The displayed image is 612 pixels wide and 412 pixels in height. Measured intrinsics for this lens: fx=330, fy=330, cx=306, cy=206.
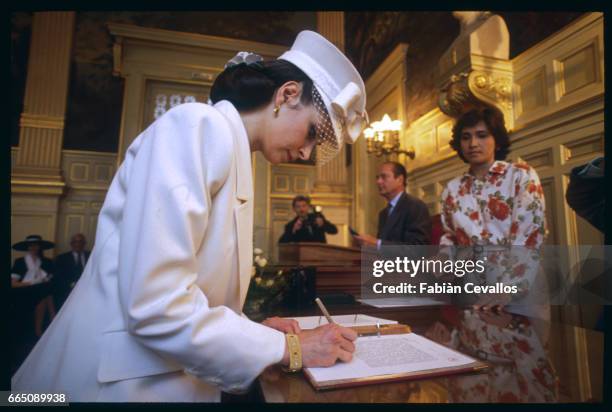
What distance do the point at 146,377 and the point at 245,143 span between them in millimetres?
557

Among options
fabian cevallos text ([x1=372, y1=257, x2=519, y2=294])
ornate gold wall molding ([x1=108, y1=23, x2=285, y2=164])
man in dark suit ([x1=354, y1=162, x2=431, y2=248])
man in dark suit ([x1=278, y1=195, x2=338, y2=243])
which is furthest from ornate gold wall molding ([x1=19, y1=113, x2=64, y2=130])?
fabian cevallos text ([x1=372, y1=257, x2=519, y2=294])

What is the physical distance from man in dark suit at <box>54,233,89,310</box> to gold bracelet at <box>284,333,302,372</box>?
540 cm

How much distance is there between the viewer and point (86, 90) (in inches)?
269

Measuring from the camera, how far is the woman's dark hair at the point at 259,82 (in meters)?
0.96

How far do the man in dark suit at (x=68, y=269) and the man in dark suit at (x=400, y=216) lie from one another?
463 cm

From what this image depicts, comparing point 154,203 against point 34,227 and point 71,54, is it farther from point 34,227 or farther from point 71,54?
point 71,54

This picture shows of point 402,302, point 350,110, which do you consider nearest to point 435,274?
point 402,302

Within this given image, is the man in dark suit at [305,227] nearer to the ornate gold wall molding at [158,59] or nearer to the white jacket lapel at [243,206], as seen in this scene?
the white jacket lapel at [243,206]

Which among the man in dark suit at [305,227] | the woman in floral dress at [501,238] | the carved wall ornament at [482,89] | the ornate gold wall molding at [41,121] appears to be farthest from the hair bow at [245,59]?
the ornate gold wall molding at [41,121]

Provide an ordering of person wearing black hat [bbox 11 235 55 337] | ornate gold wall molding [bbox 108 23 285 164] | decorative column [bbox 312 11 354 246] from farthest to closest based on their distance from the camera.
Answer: ornate gold wall molding [bbox 108 23 285 164] < decorative column [bbox 312 11 354 246] < person wearing black hat [bbox 11 235 55 337]

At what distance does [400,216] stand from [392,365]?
255cm

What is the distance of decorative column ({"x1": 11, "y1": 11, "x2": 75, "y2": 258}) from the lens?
5.81 m

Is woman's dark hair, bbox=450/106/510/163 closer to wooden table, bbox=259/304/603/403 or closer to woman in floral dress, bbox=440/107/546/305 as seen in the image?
woman in floral dress, bbox=440/107/546/305

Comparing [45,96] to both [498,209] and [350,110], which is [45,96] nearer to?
[350,110]
